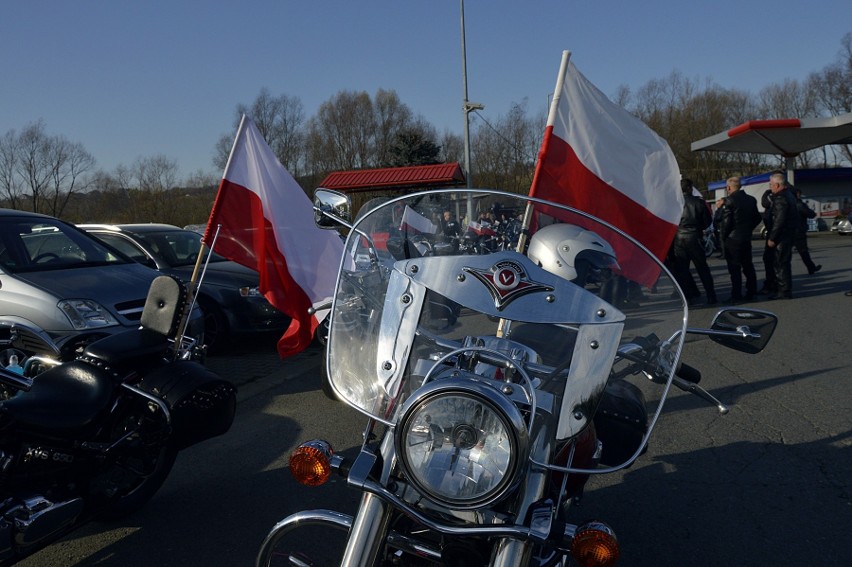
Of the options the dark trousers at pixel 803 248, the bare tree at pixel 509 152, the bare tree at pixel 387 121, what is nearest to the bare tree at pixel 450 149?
the bare tree at pixel 387 121

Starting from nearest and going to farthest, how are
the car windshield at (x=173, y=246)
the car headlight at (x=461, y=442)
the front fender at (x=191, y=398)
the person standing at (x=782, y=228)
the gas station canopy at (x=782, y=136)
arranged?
the car headlight at (x=461, y=442) → the front fender at (x=191, y=398) → the car windshield at (x=173, y=246) → the person standing at (x=782, y=228) → the gas station canopy at (x=782, y=136)

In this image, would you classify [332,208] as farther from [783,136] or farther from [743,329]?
[783,136]

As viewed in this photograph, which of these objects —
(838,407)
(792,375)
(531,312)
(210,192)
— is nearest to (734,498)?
(838,407)

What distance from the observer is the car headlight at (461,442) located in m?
1.79

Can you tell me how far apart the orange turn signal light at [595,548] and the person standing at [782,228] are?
10.0m

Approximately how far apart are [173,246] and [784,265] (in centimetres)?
853

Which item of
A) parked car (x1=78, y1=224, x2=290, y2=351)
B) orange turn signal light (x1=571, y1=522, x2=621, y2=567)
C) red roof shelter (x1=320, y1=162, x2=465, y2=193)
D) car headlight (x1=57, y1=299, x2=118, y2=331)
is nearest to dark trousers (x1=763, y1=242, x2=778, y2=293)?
parked car (x1=78, y1=224, x2=290, y2=351)

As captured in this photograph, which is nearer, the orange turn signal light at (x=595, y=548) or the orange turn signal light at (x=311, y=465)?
the orange turn signal light at (x=595, y=548)

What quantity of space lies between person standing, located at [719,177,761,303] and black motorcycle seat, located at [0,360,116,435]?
31.8 ft

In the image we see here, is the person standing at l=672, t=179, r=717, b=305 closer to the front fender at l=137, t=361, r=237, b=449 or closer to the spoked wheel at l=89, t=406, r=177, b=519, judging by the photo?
the front fender at l=137, t=361, r=237, b=449

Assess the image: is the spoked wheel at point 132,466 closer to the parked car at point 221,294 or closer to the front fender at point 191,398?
the front fender at point 191,398

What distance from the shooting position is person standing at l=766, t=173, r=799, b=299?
35.1 ft

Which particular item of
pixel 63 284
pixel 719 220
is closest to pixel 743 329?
pixel 63 284

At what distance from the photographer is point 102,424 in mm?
3283
